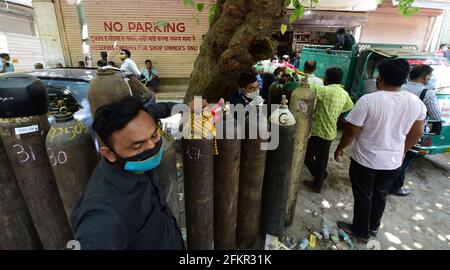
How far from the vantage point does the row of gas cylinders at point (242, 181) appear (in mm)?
2125

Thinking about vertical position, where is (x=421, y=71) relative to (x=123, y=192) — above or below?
above

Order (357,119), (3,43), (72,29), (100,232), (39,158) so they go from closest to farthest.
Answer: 1. (100,232)
2. (39,158)
3. (357,119)
4. (72,29)
5. (3,43)

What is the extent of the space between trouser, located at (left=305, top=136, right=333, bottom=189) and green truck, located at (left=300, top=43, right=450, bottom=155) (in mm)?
1747

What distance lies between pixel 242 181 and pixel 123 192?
1.44m

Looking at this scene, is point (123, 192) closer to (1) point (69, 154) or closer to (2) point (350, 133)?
(1) point (69, 154)

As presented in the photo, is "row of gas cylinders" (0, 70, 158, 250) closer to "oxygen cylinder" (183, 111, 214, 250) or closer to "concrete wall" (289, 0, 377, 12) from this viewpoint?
"oxygen cylinder" (183, 111, 214, 250)

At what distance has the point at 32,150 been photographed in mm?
1820

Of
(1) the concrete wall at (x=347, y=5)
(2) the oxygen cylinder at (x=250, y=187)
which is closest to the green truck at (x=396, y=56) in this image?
(2) the oxygen cylinder at (x=250, y=187)

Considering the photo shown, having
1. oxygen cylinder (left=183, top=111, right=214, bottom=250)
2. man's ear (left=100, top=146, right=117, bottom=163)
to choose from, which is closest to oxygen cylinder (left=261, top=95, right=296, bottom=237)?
oxygen cylinder (left=183, top=111, right=214, bottom=250)

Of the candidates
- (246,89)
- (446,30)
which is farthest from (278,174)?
(446,30)

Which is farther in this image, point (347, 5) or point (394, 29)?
point (394, 29)

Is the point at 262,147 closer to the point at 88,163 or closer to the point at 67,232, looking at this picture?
the point at 88,163

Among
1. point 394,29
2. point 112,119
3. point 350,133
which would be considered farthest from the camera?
point 394,29

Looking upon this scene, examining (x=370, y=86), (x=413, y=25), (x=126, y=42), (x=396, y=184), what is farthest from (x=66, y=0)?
(x=413, y=25)
